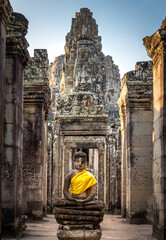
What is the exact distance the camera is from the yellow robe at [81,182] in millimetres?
8078

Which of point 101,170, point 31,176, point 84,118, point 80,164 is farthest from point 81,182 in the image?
point 101,170

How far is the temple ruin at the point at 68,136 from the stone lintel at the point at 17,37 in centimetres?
2

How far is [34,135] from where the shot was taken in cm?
1359

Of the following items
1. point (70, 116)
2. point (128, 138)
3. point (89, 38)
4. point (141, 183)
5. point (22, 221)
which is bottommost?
A: point (22, 221)

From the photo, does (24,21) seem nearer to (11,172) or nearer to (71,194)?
(11,172)

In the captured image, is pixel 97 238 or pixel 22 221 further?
pixel 22 221

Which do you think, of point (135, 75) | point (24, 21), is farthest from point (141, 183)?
point (24, 21)

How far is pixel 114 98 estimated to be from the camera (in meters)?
41.6

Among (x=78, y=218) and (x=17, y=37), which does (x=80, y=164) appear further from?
(x=17, y=37)

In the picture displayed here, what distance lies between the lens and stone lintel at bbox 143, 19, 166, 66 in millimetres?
8750

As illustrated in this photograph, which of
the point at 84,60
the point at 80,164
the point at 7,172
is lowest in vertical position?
the point at 7,172

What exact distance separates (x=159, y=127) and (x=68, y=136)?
1187 centimetres

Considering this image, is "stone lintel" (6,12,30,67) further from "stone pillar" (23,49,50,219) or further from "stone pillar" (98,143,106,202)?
"stone pillar" (98,143,106,202)

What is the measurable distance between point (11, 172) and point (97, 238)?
258 centimetres
